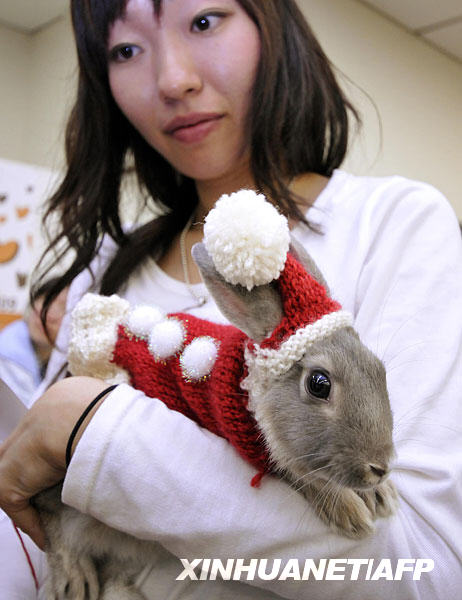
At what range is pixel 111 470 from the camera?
1.78 feet

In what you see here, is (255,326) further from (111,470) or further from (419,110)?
(419,110)

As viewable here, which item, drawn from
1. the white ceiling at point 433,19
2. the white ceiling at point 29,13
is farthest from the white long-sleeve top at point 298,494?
the white ceiling at point 29,13

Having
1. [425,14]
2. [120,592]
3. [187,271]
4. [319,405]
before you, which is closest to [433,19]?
[425,14]

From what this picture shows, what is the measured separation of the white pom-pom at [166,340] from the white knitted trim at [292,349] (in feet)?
0.31

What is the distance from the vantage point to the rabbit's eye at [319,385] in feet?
1.61

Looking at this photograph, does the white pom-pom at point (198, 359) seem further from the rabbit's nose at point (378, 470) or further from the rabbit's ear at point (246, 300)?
the rabbit's nose at point (378, 470)

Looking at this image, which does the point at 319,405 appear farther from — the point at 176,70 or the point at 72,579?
the point at 176,70

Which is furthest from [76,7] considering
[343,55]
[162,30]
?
[343,55]

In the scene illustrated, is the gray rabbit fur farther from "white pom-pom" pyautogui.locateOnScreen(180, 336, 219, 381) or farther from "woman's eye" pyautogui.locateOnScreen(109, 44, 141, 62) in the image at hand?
"woman's eye" pyautogui.locateOnScreen(109, 44, 141, 62)

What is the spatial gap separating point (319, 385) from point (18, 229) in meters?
1.46

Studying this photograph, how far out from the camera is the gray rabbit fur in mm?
472

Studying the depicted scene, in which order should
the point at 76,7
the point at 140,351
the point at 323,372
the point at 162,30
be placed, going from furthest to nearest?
the point at 76,7
the point at 162,30
the point at 140,351
the point at 323,372

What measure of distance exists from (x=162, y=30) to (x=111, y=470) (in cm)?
50

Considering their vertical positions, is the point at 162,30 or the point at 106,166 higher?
the point at 162,30
